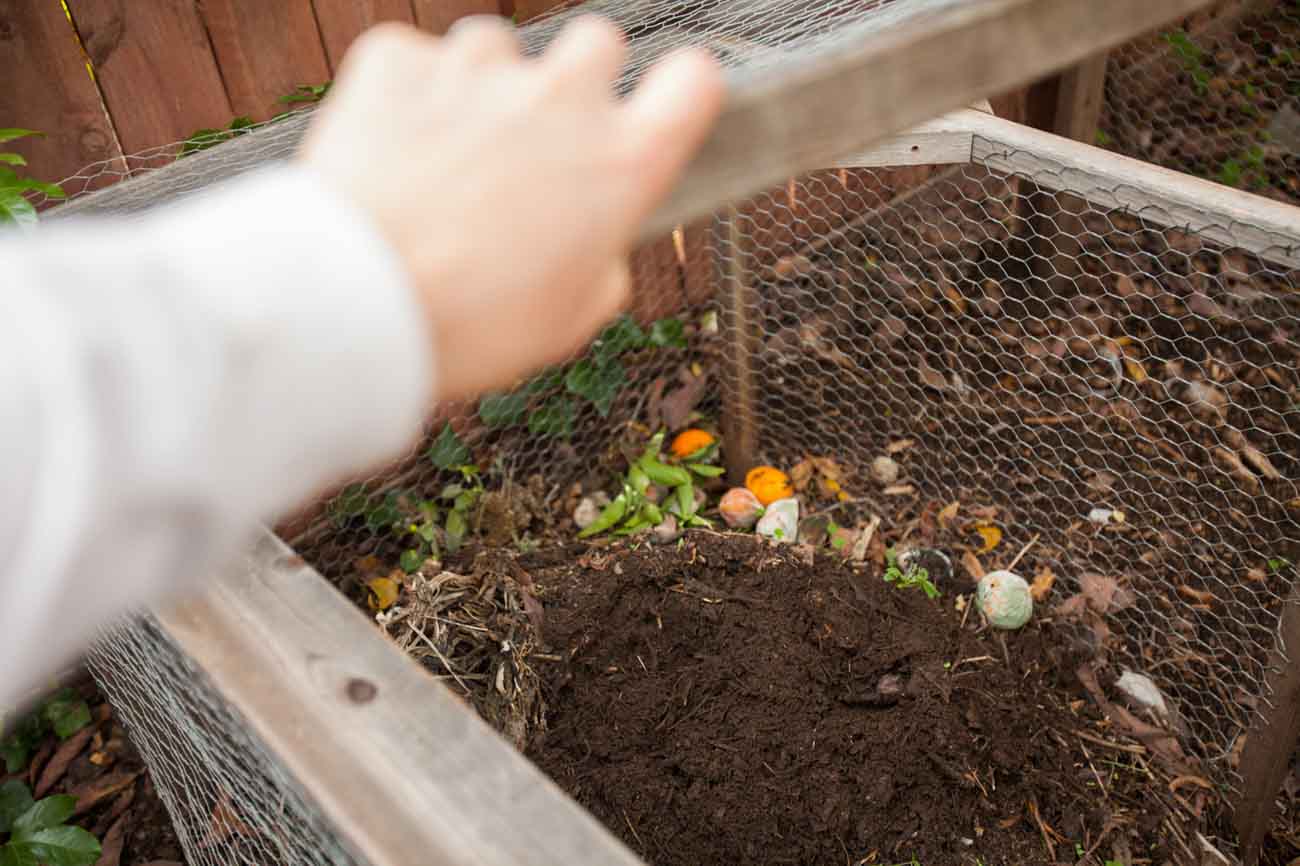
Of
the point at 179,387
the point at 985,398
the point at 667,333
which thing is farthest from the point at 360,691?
the point at 985,398

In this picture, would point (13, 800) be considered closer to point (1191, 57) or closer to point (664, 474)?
point (664, 474)

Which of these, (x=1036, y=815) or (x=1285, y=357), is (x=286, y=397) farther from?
(x=1285, y=357)

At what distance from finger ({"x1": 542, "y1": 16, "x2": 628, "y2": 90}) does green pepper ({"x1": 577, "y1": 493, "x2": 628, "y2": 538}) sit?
1.66 metres

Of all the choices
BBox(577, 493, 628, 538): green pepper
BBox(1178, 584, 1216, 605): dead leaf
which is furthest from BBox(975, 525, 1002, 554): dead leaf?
BBox(577, 493, 628, 538): green pepper

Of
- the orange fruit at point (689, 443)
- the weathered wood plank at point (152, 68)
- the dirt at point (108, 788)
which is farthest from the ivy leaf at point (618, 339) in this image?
the dirt at point (108, 788)

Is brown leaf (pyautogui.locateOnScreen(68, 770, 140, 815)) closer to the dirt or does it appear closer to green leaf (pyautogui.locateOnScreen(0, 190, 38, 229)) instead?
the dirt

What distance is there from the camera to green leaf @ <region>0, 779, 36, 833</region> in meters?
1.62

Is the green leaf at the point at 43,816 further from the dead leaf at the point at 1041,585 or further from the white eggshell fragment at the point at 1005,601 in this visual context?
the dead leaf at the point at 1041,585

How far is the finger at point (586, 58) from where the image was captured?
47cm

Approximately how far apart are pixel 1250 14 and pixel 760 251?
2.21 meters

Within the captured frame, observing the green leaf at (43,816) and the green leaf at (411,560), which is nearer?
the green leaf at (43,816)

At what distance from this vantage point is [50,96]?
147 centimetres

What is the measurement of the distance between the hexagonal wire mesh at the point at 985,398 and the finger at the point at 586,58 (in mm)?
1037

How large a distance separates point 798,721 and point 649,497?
2.29 ft
